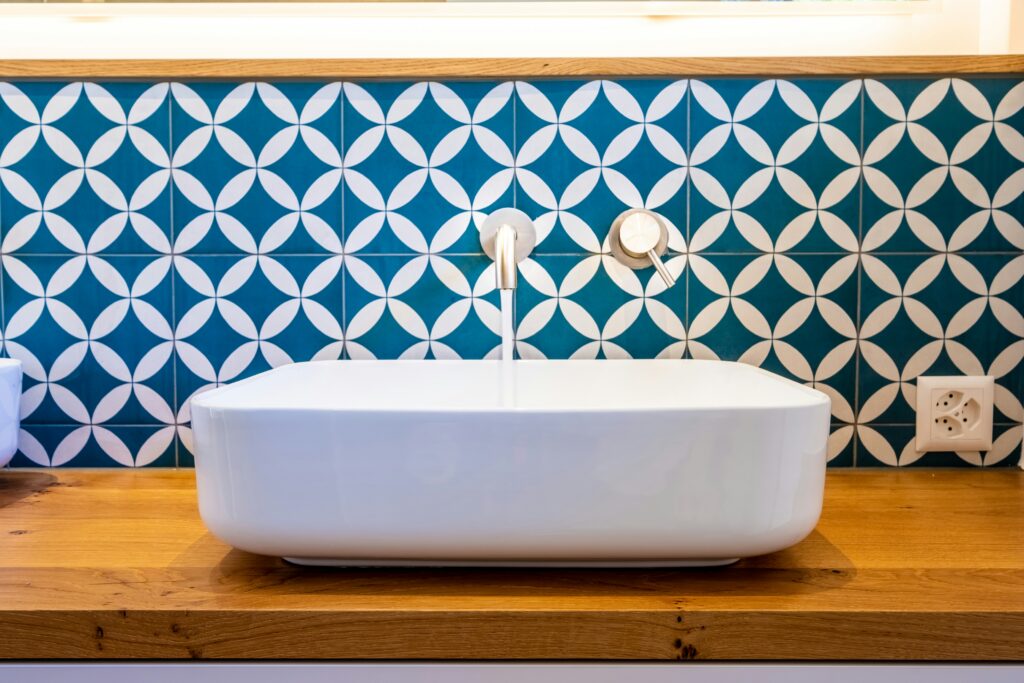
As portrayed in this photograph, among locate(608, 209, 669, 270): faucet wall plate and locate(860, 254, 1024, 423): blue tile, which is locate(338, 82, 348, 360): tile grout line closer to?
locate(608, 209, 669, 270): faucet wall plate

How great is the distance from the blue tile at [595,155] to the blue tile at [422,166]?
0.12 ft

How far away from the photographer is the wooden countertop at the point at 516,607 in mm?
537

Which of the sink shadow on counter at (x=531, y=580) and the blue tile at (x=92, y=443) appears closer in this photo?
the sink shadow on counter at (x=531, y=580)

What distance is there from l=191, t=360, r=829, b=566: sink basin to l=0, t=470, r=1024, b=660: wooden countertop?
0.11 feet

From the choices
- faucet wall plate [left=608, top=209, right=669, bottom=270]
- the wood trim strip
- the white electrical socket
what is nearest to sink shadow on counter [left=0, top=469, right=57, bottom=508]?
the wood trim strip

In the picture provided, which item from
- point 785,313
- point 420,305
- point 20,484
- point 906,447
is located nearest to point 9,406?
point 20,484

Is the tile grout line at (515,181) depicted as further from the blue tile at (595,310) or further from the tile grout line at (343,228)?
the tile grout line at (343,228)

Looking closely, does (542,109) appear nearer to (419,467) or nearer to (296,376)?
(296,376)

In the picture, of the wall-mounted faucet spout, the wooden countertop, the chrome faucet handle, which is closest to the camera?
the wooden countertop

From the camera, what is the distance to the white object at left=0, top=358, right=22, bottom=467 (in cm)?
86

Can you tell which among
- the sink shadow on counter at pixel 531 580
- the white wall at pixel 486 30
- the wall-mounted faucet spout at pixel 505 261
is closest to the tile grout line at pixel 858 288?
the white wall at pixel 486 30

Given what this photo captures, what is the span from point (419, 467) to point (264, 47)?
0.75 metres

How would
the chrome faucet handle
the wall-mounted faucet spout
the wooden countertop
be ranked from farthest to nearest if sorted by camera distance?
the chrome faucet handle → the wall-mounted faucet spout → the wooden countertop

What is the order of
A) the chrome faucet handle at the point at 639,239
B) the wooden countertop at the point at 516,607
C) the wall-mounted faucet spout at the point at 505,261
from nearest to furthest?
the wooden countertop at the point at 516,607 < the wall-mounted faucet spout at the point at 505,261 < the chrome faucet handle at the point at 639,239
